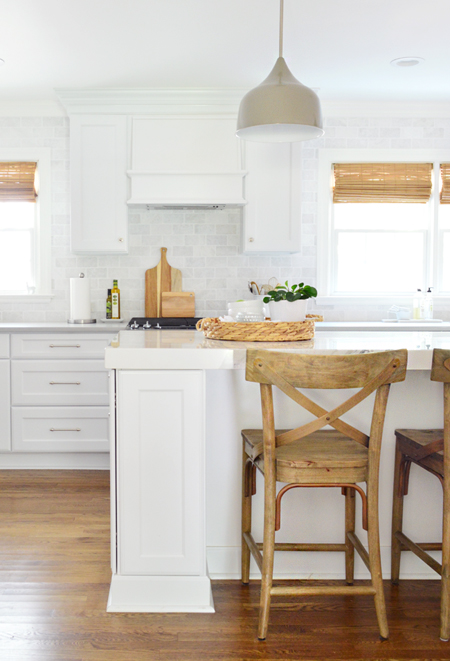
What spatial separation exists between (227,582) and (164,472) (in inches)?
23.2

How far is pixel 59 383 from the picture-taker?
4.10 m

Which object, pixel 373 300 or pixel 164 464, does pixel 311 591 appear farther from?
pixel 373 300

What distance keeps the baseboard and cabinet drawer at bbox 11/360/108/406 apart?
1.19 ft

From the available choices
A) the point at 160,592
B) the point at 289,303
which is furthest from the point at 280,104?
the point at 160,592

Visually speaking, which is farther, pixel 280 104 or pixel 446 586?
pixel 280 104

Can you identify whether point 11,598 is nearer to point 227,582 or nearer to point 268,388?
point 227,582

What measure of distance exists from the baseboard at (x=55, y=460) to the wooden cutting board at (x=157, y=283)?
3.95 feet

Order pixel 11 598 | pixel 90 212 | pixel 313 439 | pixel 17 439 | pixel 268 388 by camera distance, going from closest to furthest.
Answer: pixel 268 388 → pixel 313 439 → pixel 11 598 → pixel 17 439 → pixel 90 212

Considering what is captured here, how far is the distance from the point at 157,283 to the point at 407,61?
2362 mm

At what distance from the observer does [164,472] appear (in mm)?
2180

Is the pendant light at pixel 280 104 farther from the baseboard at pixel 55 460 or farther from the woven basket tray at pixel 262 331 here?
the baseboard at pixel 55 460

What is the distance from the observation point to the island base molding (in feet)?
7.17

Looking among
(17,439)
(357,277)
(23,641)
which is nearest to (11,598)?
(23,641)

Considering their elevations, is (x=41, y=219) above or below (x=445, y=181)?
below
